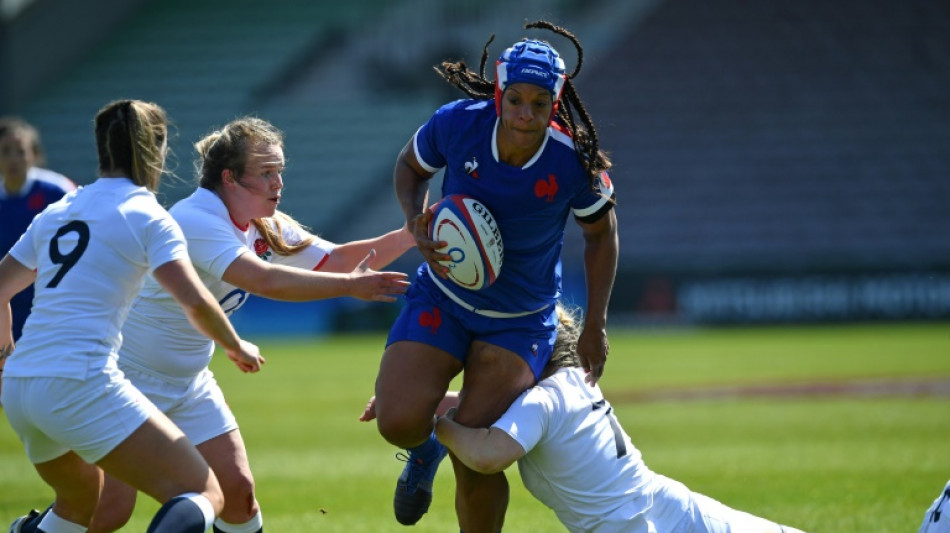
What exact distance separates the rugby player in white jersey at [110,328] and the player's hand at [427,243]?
1189 millimetres

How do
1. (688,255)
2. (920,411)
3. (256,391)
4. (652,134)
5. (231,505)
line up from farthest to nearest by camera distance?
1. (652,134)
2. (688,255)
3. (256,391)
4. (920,411)
5. (231,505)

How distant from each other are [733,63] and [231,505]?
92.1 ft

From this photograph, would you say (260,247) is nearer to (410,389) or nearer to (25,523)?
(410,389)

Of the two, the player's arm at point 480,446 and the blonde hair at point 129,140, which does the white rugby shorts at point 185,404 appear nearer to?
the player's arm at point 480,446

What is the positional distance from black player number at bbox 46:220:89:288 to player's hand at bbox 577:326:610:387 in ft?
7.72

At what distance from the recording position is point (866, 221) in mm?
29078

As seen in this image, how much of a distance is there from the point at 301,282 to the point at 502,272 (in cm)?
107

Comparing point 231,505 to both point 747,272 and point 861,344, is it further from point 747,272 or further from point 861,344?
point 747,272

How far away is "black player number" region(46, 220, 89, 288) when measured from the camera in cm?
448

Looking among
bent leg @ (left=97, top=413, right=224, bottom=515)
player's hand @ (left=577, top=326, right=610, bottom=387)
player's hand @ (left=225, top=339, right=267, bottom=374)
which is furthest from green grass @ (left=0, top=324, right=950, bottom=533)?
bent leg @ (left=97, top=413, right=224, bottom=515)

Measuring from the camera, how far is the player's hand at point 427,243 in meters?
5.59

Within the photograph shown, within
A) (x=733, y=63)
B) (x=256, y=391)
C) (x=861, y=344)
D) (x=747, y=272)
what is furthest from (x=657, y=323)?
(x=256, y=391)

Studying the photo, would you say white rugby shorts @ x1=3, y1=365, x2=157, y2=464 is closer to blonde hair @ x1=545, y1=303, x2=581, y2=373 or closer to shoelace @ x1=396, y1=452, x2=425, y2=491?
shoelace @ x1=396, y1=452, x2=425, y2=491

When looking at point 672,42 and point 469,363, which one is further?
point 672,42
